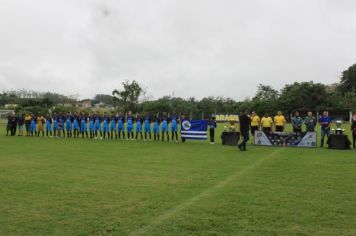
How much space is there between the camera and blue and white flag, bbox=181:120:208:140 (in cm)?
2462

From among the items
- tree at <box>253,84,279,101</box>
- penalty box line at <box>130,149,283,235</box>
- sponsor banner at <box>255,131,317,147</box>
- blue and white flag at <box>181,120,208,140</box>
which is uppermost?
tree at <box>253,84,279,101</box>

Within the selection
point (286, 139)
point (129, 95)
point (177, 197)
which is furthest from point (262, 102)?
point (177, 197)

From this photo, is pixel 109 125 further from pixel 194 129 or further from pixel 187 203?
pixel 187 203

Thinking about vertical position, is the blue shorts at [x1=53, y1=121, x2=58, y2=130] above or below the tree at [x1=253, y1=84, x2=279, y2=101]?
below

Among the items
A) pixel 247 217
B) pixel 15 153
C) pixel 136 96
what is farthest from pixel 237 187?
pixel 136 96

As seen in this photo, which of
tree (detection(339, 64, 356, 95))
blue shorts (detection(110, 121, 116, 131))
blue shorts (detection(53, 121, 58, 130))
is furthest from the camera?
tree (detection(339, 64, 356, 95))

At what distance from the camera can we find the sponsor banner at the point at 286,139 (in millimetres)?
20750

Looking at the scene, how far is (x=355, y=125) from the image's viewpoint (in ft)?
64.8

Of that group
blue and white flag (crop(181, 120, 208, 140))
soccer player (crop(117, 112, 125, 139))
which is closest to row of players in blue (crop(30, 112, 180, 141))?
soccer player (crop(117, 112, 125, 139))

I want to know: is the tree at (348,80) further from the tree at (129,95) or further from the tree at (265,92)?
the tree at (129,95)

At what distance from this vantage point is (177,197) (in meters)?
8.21

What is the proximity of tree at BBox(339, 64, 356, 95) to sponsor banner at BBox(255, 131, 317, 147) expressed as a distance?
78.0 metres

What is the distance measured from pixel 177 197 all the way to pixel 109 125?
19190mm

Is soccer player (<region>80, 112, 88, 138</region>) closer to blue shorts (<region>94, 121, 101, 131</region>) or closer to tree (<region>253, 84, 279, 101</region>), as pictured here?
blue shorts (<region>94, 121, 101, 131</region>)
